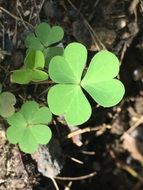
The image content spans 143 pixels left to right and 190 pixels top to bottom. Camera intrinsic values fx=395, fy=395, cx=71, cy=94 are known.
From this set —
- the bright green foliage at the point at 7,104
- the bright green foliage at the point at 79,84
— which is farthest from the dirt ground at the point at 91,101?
the bright green foliage at the point at 79,84

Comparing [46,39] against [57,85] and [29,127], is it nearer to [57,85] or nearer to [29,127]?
[57,85]

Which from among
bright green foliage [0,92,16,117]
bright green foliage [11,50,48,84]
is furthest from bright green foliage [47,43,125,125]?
bright green foliage [0,92,16,117]

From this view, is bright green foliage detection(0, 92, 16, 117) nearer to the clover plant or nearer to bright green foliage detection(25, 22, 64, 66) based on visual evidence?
the clover plant

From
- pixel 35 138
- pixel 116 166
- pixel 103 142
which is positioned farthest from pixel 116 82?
pixel 116 166

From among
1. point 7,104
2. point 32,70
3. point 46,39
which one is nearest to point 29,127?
point 7,104

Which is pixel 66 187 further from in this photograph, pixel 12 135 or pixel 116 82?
pixel 116 82
